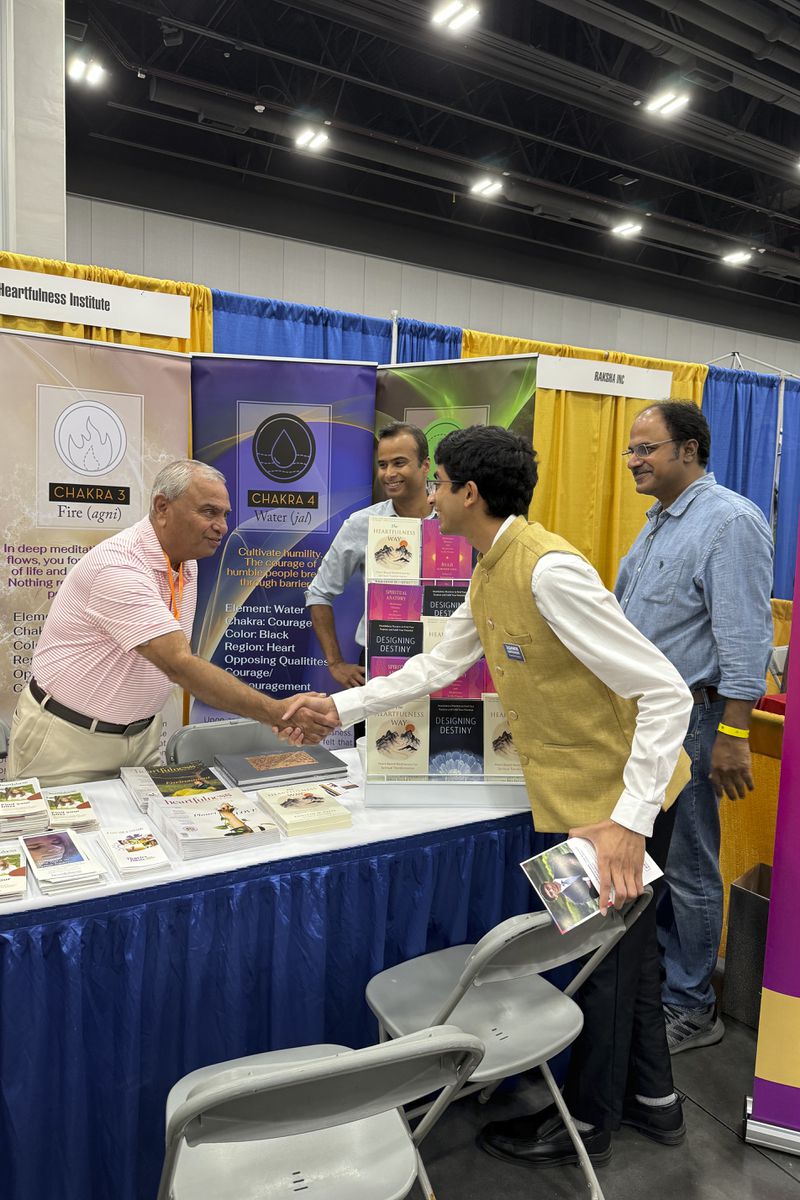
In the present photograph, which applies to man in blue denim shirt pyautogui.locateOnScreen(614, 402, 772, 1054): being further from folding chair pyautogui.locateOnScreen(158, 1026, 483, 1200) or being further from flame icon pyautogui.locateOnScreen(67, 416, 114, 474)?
flame icon pyautogui.locateOnScreen(67, 416, 114, 474)

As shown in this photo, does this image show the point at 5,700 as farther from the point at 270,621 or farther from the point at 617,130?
the point at 617,130

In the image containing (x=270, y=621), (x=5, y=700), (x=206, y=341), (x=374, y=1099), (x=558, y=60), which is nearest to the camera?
(x=374, y=1099)

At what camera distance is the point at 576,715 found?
1.69m

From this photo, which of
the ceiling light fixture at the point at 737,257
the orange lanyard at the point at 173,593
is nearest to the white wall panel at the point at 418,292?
the ceiling light fixture at the point at 737,257

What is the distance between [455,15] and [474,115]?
5.03 ft

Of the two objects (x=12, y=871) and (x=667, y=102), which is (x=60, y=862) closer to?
(x=12, y=871)

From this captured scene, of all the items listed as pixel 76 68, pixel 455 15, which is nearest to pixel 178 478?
pixel 455 15

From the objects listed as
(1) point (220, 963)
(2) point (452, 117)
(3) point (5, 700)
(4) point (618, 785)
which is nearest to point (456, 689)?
(4) point (618, 785)

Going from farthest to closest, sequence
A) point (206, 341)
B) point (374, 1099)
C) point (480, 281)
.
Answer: point (480, 281) → point (206, 341) → point (374, 1099)

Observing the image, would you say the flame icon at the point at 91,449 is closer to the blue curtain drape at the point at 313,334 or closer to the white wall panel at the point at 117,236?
the blue curtain drape at the point at 313,334

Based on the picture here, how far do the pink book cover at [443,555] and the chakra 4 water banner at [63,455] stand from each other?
1866mm

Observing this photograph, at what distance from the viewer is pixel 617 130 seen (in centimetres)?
680

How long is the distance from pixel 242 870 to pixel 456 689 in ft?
2.29

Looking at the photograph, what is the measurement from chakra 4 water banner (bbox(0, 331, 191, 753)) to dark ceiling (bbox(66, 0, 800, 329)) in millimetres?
2790
